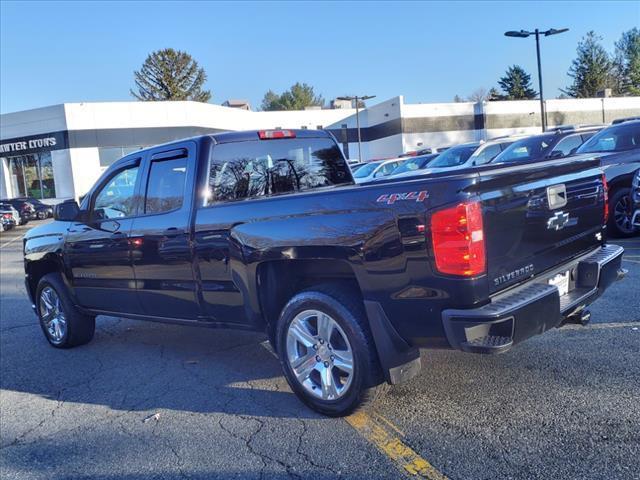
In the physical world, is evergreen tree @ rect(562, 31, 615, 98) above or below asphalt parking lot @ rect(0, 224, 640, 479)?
above

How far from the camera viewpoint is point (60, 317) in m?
6.06

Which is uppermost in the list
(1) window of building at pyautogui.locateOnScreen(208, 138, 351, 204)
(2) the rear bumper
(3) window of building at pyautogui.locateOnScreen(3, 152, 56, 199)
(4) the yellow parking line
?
(3) window of building at pyautogui.locateOnScreen(3, 152, 56, 199)

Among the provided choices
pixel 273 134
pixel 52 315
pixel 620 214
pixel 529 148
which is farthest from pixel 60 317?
pixel 529 148

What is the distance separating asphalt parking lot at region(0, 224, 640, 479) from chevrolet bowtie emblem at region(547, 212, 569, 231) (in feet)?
3.65

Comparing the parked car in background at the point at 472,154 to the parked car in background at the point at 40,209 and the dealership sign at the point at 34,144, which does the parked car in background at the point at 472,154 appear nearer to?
the parked car in background at the point at 40,209

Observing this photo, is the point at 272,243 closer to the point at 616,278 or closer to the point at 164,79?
the point at 616,278

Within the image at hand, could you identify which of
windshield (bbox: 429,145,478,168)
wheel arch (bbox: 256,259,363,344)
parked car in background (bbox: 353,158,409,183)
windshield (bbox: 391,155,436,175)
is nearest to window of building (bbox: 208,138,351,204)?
wheel arch (bbox: 256,259,363,344)

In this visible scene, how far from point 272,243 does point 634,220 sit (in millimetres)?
6462

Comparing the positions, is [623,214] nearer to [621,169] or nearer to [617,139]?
[621,169]

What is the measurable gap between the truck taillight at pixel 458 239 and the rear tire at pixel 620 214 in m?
7.03

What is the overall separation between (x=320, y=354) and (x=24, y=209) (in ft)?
104

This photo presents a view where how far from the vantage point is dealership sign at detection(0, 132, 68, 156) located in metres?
36.7

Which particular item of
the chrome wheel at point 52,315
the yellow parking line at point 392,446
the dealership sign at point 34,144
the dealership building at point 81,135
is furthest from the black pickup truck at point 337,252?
the dealership sign at point 34,144

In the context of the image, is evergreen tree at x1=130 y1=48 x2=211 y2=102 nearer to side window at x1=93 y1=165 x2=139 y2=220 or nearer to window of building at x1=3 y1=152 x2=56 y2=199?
window of building at x1=3 y1=152 x2=56 y2=199
